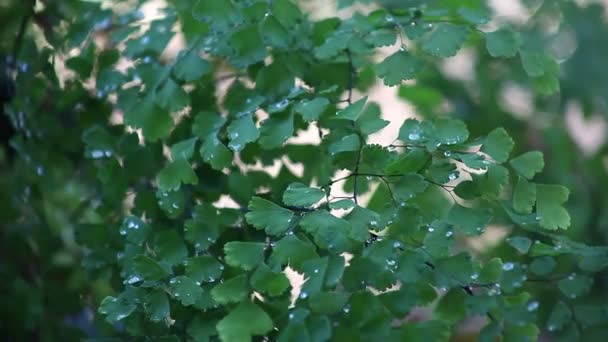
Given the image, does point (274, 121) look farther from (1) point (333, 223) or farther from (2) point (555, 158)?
(2) point (555, 158)

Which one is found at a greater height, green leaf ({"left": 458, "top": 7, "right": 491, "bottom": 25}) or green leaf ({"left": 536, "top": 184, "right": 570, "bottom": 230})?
green leaf ({"left": 458, "top": 7, "right": 491, "bottom": 25})

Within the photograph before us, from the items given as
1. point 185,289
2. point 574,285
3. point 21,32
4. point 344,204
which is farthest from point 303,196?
point 21,32

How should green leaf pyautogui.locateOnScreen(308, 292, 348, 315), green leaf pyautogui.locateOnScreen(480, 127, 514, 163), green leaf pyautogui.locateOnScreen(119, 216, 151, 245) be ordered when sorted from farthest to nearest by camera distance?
green leaf pyautogui.locateOnScreen(119, 216, 151, 245), green leaf pyautogui.locateOnScreen(480, 127, 514, 163), green leaf pyautogui.locateOnScreen(308, 292, 348, 315)

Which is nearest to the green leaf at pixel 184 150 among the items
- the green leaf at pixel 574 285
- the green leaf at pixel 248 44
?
the green leaf at pixel 248 44

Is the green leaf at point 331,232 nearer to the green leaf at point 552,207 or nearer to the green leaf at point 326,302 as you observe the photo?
the green leaf at point 326,302

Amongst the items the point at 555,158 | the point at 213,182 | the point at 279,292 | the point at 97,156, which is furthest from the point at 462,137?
the point at 555,158

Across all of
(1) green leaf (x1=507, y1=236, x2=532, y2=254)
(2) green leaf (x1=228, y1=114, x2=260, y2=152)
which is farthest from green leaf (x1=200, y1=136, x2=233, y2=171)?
(1) green leaf (x1=507, y1=236, x2=532, y2=254)

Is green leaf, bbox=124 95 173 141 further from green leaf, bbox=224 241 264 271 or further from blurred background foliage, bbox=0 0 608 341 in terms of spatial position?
green leaf, bbox=224 241 264 271
